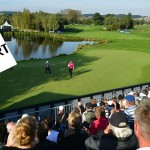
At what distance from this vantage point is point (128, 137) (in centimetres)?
538

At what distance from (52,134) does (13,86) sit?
18817 mm

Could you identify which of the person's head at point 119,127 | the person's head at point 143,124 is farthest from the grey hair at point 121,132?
the person's head at point 143,124

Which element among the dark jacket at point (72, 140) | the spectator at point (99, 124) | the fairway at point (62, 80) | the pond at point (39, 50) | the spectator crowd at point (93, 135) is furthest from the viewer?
the pond at point (39, 50)

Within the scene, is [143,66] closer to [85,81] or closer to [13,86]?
[85,81]

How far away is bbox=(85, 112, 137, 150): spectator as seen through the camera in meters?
5.22

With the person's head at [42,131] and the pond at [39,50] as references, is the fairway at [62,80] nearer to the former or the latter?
the person's head at [42,131]

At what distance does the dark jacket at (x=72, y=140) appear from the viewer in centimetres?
615

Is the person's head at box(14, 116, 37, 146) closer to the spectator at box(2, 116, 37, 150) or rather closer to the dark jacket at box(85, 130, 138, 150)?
the spectator at box(2, 116, 37, 150)

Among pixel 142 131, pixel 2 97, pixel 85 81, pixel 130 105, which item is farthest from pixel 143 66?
pixel 142 131

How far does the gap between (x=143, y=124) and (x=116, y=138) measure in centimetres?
216

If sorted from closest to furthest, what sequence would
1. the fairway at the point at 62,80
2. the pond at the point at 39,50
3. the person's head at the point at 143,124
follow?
the person's head at the point at 143,124 → the fairway at the point at 62,80 → the pond at the point at 39,50

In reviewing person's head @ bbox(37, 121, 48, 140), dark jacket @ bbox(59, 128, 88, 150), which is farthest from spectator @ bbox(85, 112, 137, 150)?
person's head @ bbox(37, 121, 48, 140)

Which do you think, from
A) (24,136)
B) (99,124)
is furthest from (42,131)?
(24,136)

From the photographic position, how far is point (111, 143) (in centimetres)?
518
